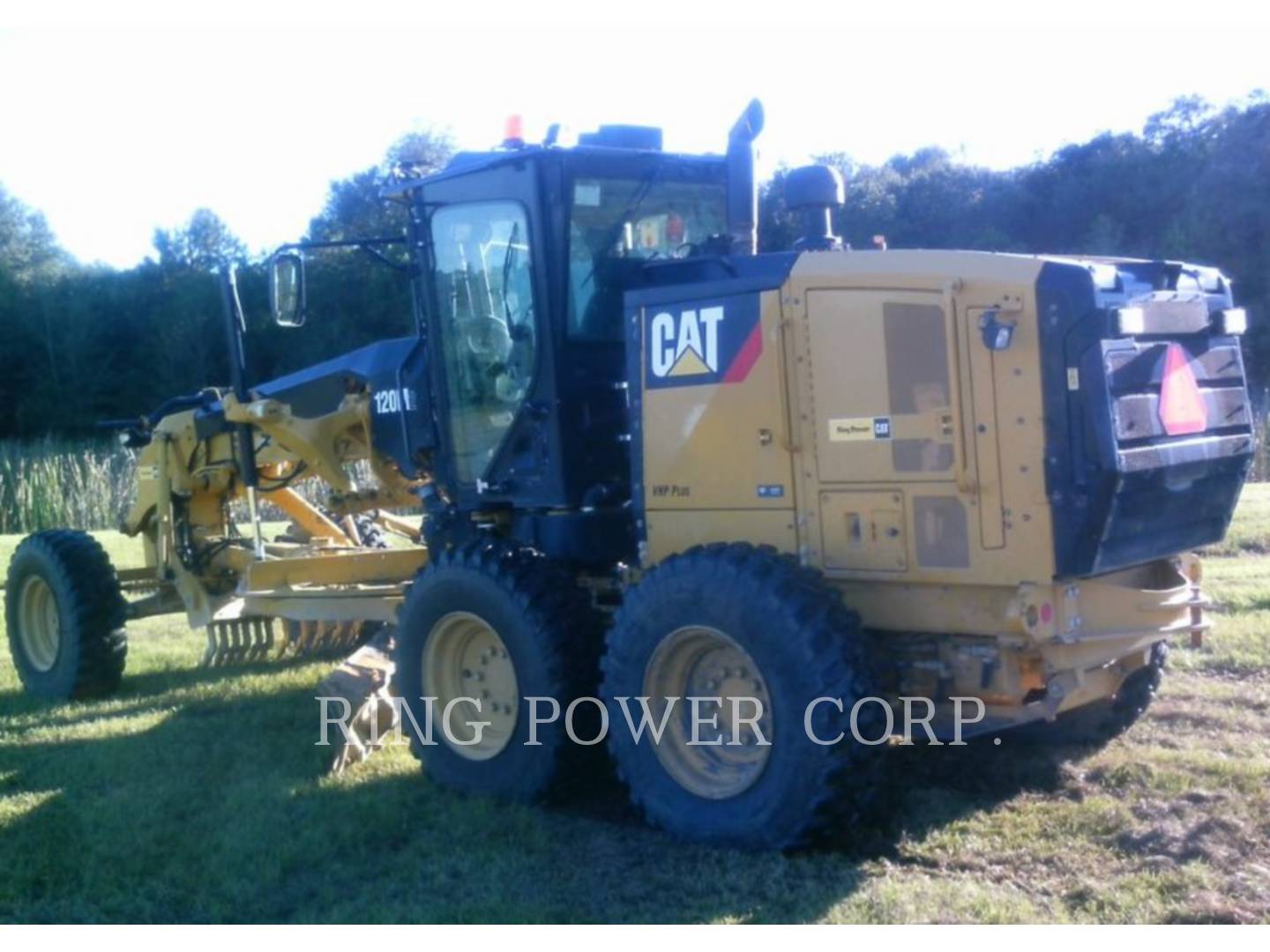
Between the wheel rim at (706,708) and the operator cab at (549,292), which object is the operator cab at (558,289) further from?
the wheel rim at (706,708)

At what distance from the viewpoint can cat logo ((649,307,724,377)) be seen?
591cm

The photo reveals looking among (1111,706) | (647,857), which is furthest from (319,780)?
(1111,706)

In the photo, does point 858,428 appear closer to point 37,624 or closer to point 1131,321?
point 1131,321

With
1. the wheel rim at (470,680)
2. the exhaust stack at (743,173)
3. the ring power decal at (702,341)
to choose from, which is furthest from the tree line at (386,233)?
the ring power decal at (702,341)

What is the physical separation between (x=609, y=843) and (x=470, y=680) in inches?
55.2

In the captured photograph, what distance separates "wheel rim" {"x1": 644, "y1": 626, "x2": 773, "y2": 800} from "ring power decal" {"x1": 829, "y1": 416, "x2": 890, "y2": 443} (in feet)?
2.97

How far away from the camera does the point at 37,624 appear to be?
31.6ft

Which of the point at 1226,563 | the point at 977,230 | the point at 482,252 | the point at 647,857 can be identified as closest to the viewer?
the point at 647,857

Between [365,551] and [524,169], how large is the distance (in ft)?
9.64

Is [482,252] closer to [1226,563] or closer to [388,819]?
[388,819]

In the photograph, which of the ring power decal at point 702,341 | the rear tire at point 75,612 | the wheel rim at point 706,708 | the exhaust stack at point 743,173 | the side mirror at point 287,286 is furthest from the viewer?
the rear tire at point 75,612

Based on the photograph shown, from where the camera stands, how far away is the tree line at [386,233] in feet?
89.2

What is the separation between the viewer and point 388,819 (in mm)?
6141

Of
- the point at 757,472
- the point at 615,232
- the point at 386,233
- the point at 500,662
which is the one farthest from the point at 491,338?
the point at 386,233
